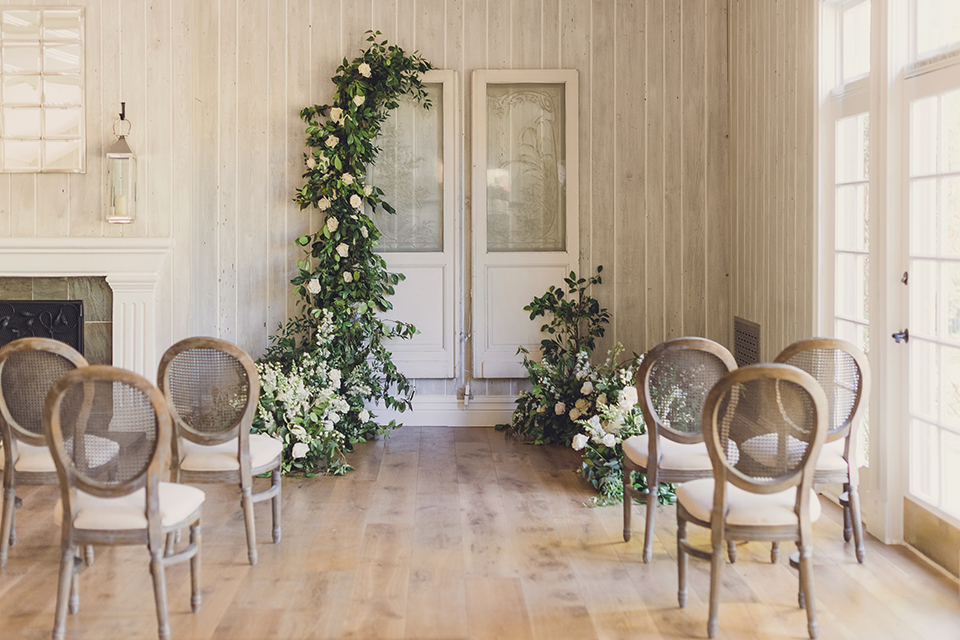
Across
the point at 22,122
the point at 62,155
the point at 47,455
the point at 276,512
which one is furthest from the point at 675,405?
the point at 22,122

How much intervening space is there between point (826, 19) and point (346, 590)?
11.7ft

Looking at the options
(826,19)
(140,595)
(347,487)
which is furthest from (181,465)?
(826,19)

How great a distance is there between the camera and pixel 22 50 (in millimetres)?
5168

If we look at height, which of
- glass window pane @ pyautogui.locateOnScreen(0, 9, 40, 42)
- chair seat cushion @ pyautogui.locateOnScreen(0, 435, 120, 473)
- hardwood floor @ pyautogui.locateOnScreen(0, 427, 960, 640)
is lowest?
hardwood floor @ pyautogui.locateOnScreen(0, 427, 960, 640)

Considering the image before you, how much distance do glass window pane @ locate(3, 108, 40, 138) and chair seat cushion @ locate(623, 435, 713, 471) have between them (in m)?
4.24

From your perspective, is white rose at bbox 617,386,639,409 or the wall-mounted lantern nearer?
white rose at bbox 617,386,639,409

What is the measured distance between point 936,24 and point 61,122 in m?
4.88

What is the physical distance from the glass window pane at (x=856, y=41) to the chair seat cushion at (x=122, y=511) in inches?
141

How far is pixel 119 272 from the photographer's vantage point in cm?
516

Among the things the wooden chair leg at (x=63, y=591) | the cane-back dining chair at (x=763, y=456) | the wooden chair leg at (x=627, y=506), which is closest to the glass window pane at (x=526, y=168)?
the wooden chair leg at (x=627, y=506)

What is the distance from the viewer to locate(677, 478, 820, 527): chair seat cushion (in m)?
2.65

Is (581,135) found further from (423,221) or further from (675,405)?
(675,405)

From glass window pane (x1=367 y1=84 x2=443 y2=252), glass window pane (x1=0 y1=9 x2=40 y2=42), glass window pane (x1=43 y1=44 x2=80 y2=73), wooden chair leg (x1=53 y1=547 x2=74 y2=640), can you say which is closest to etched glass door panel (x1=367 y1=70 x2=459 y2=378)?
glass window pane (x1=367 y1=84 x2=443 y2=252)

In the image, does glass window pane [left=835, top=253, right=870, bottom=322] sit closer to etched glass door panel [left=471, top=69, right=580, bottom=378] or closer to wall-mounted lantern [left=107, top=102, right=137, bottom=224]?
etched glass door panel [left=471, top=69, right=580, bottom=378]
